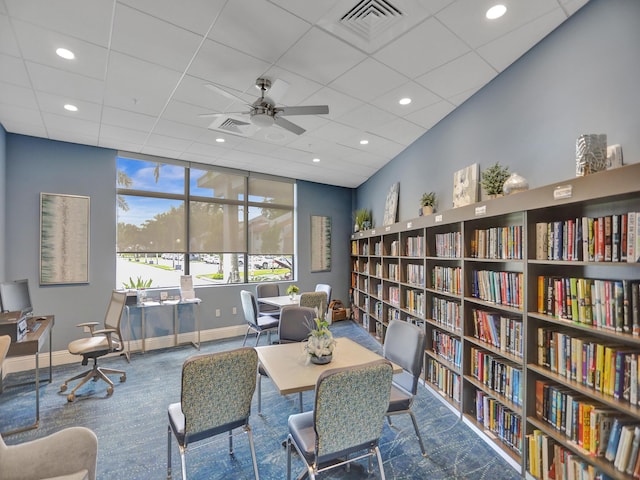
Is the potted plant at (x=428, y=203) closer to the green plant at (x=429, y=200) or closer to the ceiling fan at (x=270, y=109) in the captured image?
the green plant at (x=429, y=200)

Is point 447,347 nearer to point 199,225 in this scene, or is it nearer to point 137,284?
point 199,225

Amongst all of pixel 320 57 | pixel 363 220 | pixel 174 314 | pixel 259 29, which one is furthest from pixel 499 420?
pixel 174 314

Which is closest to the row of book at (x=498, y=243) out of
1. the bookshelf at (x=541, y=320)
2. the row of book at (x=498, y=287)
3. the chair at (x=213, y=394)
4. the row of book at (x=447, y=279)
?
the bookshelf at (x=541, y=320)

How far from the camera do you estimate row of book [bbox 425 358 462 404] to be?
2.90 m

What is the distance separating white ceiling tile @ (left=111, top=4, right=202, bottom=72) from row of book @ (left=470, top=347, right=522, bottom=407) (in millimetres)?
3375

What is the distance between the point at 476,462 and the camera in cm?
222

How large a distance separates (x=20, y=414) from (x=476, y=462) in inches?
161

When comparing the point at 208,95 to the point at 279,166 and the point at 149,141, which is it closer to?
the point at 149,141

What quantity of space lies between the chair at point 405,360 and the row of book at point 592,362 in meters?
0.80

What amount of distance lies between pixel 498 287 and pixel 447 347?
0.96m

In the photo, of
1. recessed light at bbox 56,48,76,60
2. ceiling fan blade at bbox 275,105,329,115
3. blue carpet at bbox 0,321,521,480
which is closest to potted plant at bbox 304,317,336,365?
blue carpet at bbox 0,321,521,480

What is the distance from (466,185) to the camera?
308 centimetres

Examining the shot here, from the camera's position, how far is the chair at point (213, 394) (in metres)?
1.71

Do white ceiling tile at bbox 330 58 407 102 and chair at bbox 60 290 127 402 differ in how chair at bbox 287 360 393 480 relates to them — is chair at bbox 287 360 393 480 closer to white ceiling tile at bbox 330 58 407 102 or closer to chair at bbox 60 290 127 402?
white ceiling tile at bbox 330 58 407 102
